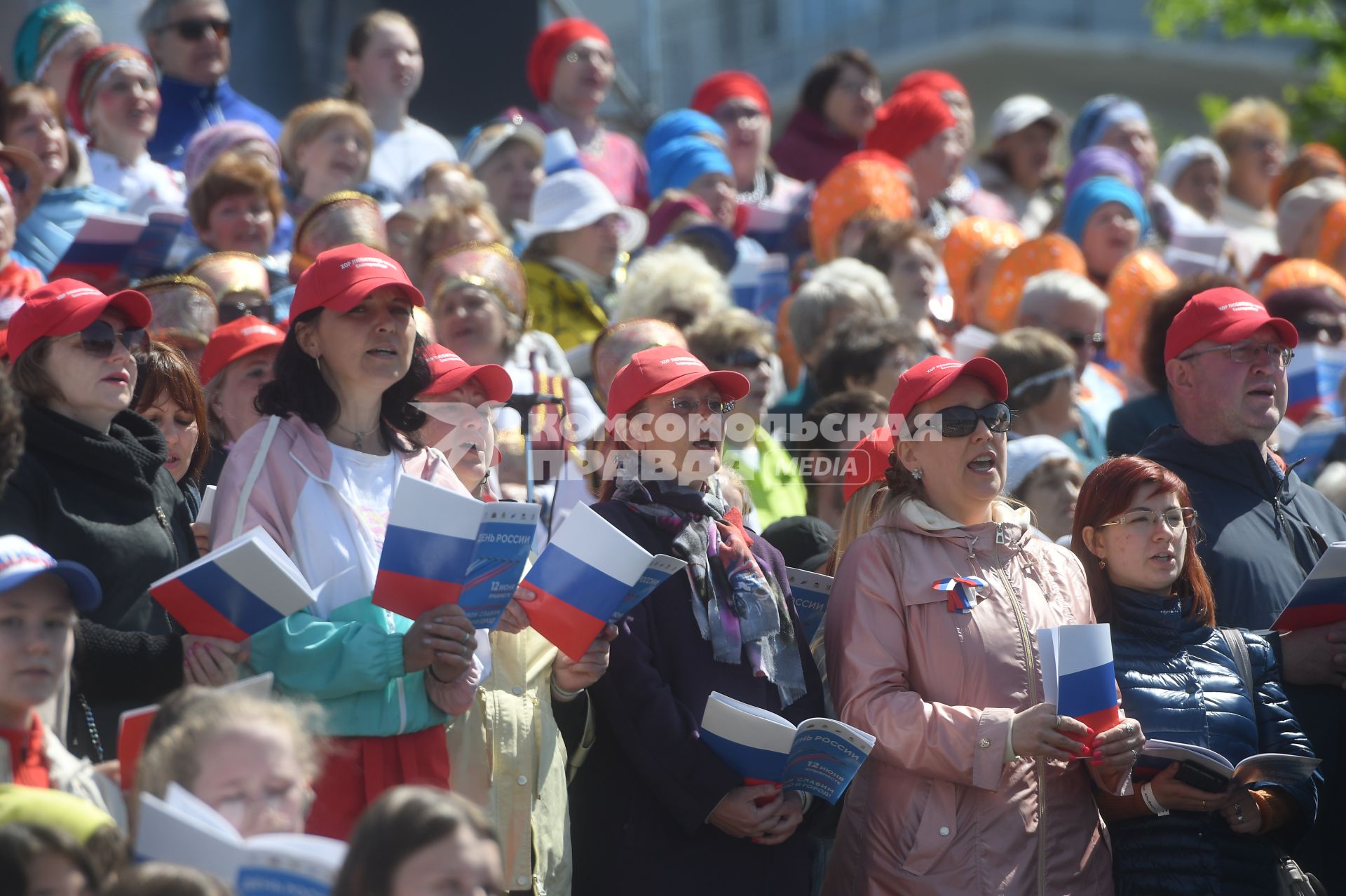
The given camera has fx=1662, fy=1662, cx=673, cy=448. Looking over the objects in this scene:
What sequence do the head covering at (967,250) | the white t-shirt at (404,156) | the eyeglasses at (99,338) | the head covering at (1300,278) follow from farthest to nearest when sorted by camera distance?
the head covering at (967,250), the white t-shirt at (404,156), the head covering at (1300,278), the eyeglasses at (99,338)

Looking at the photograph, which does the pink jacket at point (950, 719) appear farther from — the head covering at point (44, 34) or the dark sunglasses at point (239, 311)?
the head covering at point (44, 34)

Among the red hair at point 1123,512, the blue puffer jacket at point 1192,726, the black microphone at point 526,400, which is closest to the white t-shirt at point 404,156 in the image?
the black microphone at point 526,400

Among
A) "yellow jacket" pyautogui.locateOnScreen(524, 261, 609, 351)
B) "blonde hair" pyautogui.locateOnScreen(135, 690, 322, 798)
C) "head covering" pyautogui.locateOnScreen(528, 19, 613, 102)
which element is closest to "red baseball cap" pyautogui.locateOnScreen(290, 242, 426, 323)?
"blonde hair" pyautogui.locateOnScreen(135, 690, 322, 798)

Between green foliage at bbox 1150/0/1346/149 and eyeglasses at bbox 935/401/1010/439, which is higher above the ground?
eyeglasses at bbox 935/401/1010/439

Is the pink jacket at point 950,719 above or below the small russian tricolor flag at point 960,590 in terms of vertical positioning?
below

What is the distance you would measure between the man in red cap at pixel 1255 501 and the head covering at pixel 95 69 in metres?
5.07

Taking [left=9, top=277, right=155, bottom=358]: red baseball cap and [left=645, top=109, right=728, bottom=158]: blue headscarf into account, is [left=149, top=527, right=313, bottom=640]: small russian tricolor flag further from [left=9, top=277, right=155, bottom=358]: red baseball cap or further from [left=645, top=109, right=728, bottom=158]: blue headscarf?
[left=645, top=109, right=728, bottom=158]: blue headscarf

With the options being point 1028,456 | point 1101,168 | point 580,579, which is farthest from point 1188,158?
point 580,579

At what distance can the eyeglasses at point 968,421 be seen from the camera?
4727 millimetres

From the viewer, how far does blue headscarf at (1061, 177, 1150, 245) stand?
9680mm

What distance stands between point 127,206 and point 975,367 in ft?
14.6

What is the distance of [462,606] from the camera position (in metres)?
4.00

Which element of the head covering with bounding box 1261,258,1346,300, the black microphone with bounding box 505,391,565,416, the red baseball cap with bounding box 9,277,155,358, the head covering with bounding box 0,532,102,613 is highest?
the red baseball cap with bounding box 9,277,155,358

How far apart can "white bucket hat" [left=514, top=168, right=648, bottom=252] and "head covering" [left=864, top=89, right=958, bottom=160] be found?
2970 millimetres
